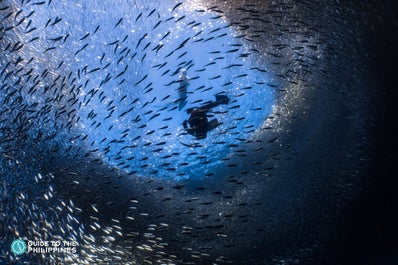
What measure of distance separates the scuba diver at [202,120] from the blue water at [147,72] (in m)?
0.16

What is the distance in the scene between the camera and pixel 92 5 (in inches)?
254

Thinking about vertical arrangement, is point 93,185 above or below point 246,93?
below

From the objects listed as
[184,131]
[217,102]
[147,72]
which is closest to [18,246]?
[184,131]

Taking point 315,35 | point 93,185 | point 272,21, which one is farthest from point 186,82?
point 93,185

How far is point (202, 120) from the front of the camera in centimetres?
776

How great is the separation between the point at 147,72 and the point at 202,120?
1.74 metres

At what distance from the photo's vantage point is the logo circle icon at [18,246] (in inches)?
301

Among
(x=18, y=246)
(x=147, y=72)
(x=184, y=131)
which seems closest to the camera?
(x=147, y=72)

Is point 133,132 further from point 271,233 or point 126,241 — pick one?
point 271,233

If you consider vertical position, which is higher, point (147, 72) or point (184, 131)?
point (147, 72)

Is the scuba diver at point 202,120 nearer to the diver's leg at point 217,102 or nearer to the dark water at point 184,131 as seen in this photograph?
the diver's leg at point 217,102

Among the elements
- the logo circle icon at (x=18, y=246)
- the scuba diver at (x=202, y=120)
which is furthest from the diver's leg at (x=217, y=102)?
the logo circle icon at (x=18, y=246)

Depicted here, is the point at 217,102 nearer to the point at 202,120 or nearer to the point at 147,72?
the point at 202,120

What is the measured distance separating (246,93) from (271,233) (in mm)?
5014
